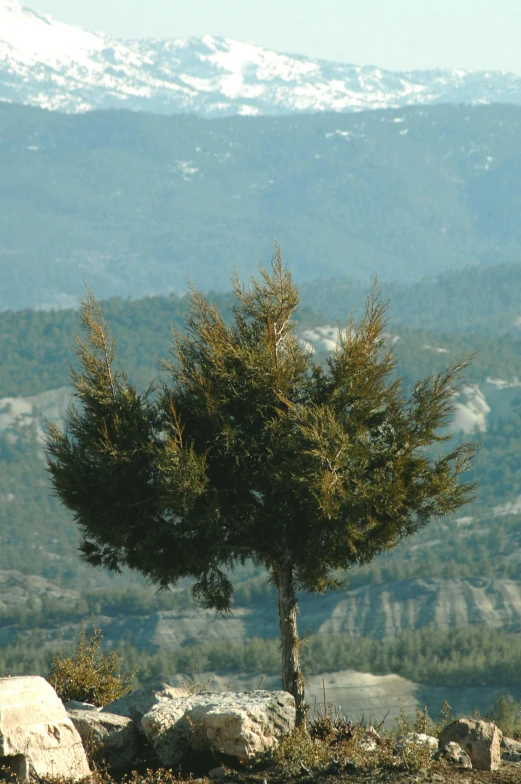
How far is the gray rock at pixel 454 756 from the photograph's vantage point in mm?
14414

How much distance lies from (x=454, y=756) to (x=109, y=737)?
4.83 metres

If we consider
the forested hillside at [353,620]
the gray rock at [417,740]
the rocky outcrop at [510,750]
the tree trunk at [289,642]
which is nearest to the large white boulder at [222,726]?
the gray rock at [417,740]

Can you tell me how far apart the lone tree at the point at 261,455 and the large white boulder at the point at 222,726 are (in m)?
1.77

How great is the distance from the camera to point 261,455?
1733 centimetres

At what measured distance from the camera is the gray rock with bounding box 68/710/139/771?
49.8ft

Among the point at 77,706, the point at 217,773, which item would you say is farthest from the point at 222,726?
the point at 77,706

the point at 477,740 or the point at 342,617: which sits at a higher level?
the point at 477,740

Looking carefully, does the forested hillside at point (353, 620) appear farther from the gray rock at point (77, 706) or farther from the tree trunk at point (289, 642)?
the gray rock at point (77, 706)

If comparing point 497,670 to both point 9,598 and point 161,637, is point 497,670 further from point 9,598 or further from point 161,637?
point 9,598

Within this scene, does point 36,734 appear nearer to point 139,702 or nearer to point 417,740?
point 139,702

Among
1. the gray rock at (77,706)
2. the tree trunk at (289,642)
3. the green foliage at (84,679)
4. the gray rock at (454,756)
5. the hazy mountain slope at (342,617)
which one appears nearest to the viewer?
Answer: the gray rock at (454,756)

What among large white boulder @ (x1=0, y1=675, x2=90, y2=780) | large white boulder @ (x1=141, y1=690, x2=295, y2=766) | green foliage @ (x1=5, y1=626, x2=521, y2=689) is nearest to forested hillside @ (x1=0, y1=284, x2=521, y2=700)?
green foliage @ (x1=5, y1=626, x2=521, y2=689)

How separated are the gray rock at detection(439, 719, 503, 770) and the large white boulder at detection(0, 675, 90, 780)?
16.8 feet

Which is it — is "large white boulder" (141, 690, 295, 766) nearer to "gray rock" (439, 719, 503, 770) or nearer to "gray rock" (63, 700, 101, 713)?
"gray rock" (63, 700, 101, 713)
